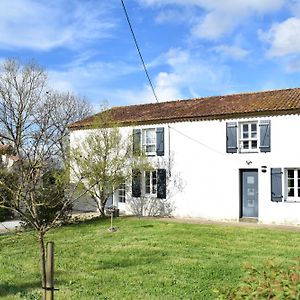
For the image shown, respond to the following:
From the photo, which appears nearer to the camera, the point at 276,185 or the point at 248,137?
the point at 276,185

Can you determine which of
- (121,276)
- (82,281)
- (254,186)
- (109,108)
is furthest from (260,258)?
(109,108)

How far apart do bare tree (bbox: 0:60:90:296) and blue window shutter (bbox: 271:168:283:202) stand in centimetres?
815

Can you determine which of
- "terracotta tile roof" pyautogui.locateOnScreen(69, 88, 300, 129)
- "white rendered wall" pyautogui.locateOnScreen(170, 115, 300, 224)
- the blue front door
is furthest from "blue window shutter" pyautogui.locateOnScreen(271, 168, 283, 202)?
"terracotta tile roof" pyautogui.locateOnScreen(69, 88, 300, 129)

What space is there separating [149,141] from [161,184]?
2268 millimetres

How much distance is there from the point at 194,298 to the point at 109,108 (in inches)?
636

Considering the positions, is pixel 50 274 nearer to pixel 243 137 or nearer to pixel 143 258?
pixel 143 258

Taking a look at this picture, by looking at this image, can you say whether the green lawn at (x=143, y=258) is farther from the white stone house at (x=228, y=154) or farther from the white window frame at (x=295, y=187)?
the white stone house at (x=228, y=154)

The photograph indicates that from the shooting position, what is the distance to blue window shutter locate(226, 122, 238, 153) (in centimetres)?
1861

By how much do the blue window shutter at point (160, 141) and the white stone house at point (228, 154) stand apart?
0.16 ft

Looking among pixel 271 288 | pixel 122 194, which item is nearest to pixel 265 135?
pixel 122 194

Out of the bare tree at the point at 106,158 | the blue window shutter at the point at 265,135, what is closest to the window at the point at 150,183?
the bare tree at the point at 106,158

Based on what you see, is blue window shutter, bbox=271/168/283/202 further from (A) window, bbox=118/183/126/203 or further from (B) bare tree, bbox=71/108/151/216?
(A) window, bbox=118/183/126/203

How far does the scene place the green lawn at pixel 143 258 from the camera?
786cm

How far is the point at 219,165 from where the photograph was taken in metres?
19.0
